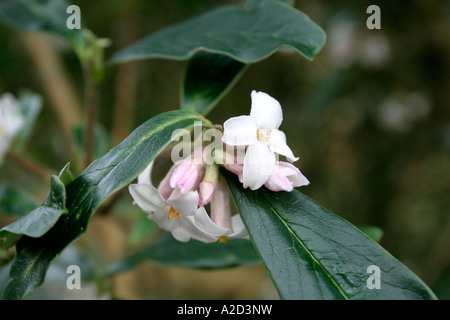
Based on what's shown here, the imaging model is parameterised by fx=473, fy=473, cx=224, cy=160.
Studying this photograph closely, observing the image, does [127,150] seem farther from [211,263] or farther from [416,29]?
[416,29]

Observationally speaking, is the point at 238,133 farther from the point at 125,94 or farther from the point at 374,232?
the point at 125,94

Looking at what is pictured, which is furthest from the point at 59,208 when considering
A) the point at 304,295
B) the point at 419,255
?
the point at 419,255

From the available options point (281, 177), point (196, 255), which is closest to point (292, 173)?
point (281, 177)

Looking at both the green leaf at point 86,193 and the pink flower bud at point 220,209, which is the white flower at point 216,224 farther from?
the green leaf at point 86,193

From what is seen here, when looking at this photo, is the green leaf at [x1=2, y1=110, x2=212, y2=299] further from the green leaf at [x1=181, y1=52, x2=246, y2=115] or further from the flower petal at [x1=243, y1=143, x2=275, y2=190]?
the green leaf at [x1=181, y1=52, x2=246, y2=115]

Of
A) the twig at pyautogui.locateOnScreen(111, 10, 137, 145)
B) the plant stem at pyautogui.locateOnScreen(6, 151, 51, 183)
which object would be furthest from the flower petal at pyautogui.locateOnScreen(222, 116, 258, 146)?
the twig at pyautogui.locateOnScreen(111, 10, 137, 145)
